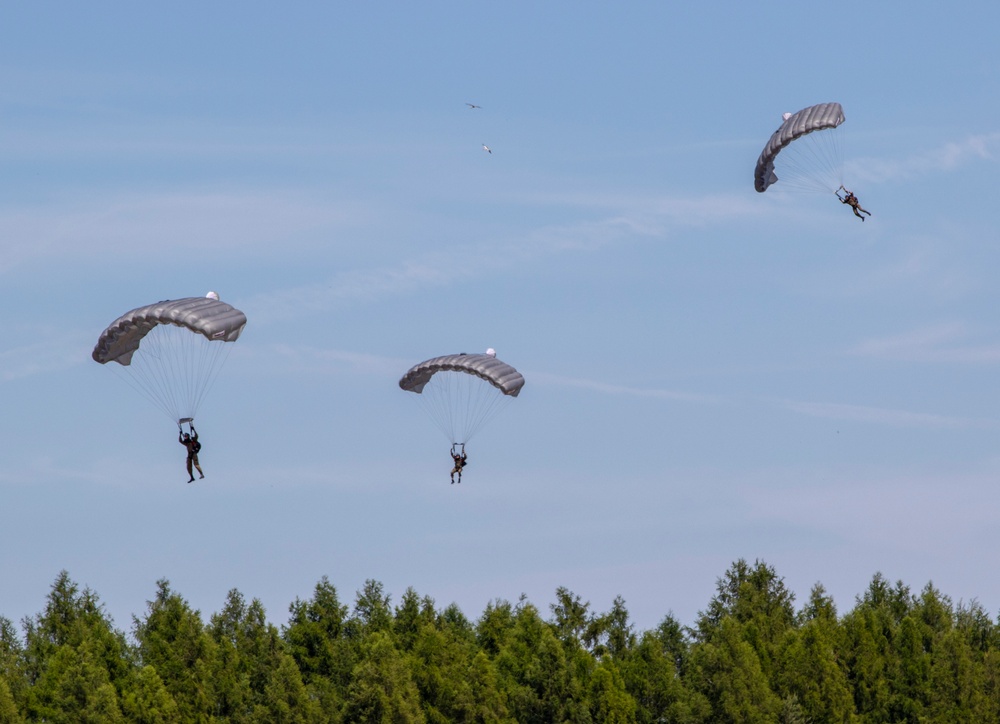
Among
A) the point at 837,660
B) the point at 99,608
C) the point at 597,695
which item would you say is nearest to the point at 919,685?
the point at 837,660

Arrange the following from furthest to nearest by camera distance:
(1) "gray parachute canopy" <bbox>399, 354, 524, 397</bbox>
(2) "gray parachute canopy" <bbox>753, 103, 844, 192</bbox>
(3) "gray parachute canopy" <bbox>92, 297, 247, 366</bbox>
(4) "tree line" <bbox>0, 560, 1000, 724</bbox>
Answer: (4) "tree line" <bbox>0, 560, 1000, 724</bbox>, (2) "gray parachute canopy" <bbox>753, 103, 844, 192</bbox>, (1) "gray parachute canopy" <bbox>399, 354, 524, 397</bbox>, (3) "gray parachute canopy" <bbox>92, 297, 247, 366</bbox>

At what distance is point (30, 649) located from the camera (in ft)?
309

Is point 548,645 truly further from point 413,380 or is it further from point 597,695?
point 413,380

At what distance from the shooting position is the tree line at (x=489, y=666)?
79.4 m

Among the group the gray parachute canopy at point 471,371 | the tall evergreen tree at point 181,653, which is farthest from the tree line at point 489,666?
the gray parachute canopy at point 471,371

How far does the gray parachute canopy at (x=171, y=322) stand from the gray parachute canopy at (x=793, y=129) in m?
19.1

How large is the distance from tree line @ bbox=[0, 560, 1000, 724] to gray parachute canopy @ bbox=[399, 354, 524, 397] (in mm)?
18742

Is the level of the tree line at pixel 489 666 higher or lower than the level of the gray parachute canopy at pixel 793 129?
lower

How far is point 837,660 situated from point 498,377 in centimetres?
3236

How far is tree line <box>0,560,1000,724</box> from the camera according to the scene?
260ft

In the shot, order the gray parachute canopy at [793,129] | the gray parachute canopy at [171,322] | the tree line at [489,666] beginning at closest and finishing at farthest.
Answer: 1. the gray parachute canopy at [171,322]
2. the gray parachute canopy at [793,129]
3. the tree line at [489,666]

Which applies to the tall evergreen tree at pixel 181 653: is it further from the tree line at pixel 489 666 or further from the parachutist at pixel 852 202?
the parachutist at pixel 852 202

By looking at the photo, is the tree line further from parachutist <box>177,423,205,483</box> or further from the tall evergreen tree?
parachutist <box>177,423,205,483</box>

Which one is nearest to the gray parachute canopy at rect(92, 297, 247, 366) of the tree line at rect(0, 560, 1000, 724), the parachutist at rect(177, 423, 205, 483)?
the parachutist at rect(177, 423, 205, 483)
